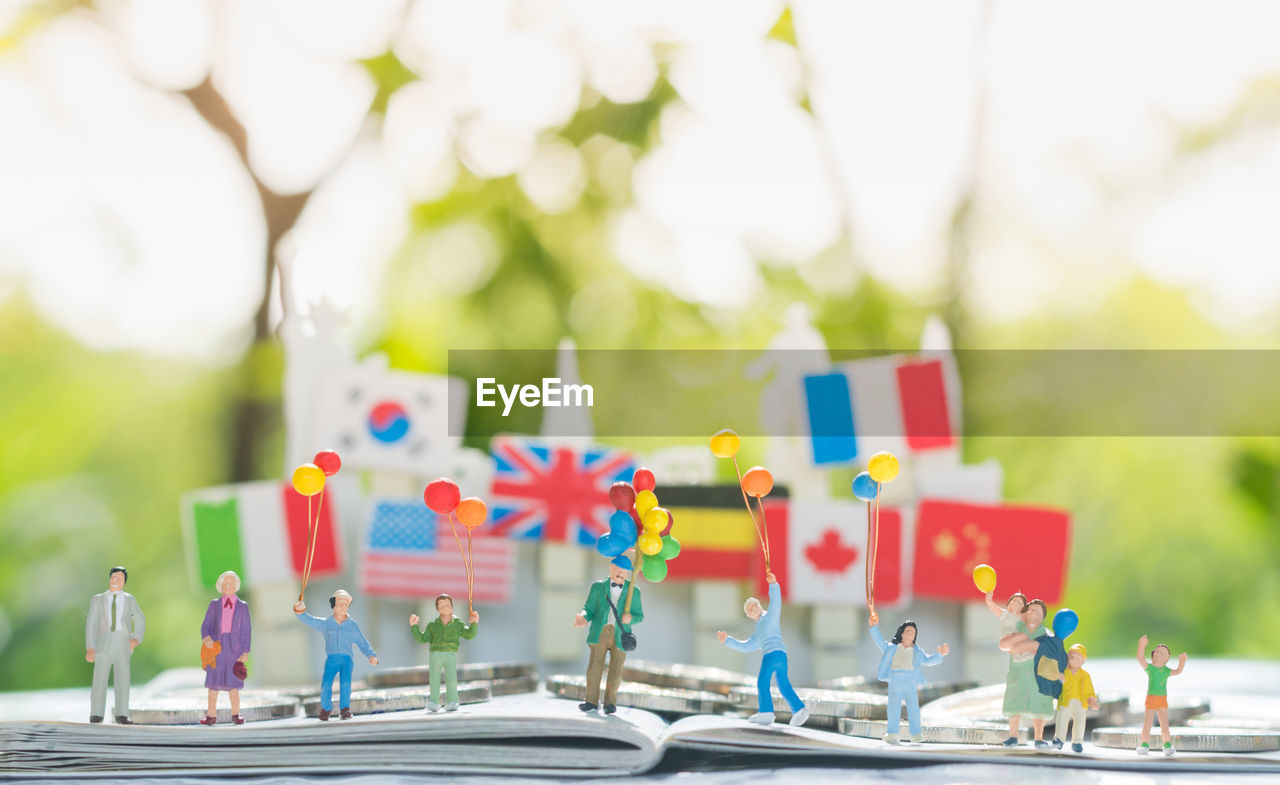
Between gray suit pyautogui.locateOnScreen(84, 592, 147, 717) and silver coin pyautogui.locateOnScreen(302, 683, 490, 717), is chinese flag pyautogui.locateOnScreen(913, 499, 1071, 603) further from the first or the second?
gray suit pyautogui.locateOnScreen(84, 592, 147, 717)

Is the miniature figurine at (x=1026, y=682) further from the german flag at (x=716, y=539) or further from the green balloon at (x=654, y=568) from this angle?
the german flag at (x=716, y=539)

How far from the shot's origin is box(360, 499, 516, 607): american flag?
286cm

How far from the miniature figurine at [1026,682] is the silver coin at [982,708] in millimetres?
161

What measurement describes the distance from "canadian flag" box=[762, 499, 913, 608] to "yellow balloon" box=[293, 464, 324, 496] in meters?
1.30

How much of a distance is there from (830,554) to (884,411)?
1.43ft

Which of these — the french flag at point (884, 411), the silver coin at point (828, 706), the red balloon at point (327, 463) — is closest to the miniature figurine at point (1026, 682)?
the silver coin at point (828, 706)

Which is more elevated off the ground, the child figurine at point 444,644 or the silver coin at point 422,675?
the child figurine at point 444,644

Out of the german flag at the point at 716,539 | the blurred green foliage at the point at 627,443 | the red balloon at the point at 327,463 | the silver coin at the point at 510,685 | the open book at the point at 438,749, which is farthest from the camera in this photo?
the blurred green foliage at the point at 627,443

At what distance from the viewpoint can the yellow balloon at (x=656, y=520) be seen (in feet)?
6.68

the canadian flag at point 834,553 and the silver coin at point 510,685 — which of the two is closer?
the silver coin at point 510,685

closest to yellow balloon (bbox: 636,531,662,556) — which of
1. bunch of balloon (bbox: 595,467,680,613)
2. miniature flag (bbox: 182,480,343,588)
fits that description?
bunch of balloon (bbox: 595,467,680,613)

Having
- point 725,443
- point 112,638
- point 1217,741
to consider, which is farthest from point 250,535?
point 1217,741

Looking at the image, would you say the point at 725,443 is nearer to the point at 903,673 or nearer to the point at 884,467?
the point at 884,467

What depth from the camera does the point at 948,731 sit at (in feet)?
6.44
